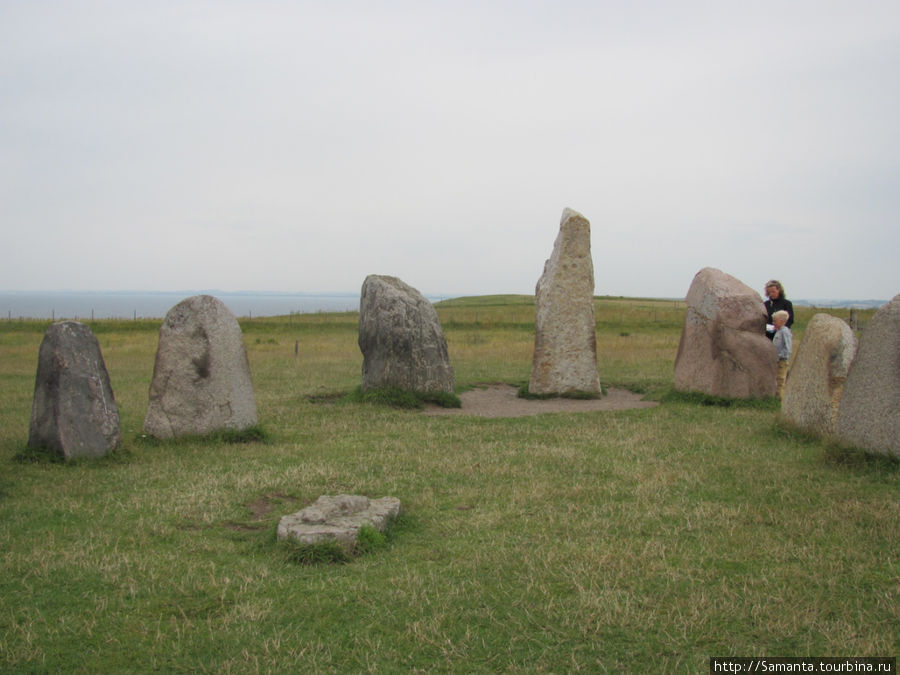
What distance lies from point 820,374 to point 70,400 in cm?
1108

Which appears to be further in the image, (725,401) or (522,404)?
(522,404)

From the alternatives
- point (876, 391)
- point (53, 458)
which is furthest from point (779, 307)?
point (53, 458)

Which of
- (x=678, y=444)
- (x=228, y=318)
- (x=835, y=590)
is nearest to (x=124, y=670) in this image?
(x=835, y=590)

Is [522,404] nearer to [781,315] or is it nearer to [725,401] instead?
[725,401]

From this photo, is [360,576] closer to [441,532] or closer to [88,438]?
[441,532]

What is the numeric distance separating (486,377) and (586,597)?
590 inches

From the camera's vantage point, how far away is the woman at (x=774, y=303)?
1494 cm

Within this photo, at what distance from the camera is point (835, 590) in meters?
5.74

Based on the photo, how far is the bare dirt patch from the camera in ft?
50.2

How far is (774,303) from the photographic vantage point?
15.2m

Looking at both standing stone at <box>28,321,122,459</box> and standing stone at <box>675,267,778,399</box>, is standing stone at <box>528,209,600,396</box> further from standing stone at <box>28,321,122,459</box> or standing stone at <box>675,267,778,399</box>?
standing stone at <box>28,321,122,459</box>

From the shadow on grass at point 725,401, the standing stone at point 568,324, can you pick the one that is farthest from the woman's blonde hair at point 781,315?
the standing stone at point 568,324

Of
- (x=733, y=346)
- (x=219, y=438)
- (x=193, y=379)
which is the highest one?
(x=733, y=346)

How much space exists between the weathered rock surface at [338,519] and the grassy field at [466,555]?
201 mm
